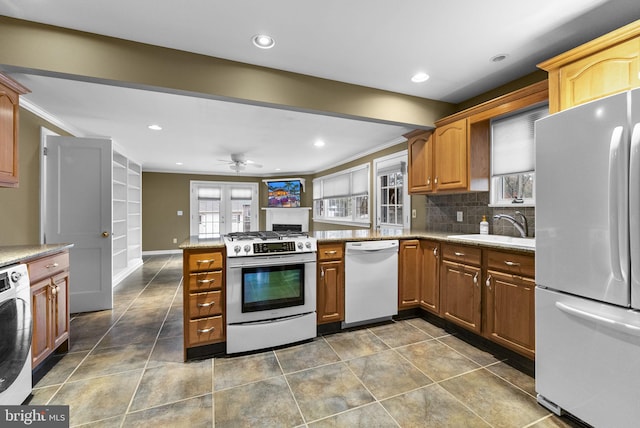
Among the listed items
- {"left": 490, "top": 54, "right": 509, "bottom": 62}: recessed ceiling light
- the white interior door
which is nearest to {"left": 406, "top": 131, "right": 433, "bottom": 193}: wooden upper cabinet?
{"left": 490, "top": 54, "right": 509, "bottom": 62}: recessed ceiling light

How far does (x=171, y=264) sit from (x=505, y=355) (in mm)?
6260

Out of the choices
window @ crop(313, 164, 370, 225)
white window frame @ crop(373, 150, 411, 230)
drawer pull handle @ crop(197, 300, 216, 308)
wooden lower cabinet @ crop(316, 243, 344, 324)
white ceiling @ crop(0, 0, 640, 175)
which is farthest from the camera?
window @ crop(313, 164, 370, 225)

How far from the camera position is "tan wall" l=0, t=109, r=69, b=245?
8.89 ft

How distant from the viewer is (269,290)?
2463 millimetres

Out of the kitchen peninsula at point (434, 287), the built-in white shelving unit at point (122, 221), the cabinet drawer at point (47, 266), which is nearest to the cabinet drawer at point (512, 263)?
the kitchen peninsula at point (434, 287)

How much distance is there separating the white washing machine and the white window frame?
3.99m

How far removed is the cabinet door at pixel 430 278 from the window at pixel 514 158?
2.68 ft

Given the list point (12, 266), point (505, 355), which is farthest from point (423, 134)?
point (12, 266)

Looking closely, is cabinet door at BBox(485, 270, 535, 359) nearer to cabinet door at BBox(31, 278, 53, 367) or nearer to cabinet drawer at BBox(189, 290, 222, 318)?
cabinet drawer at BBox(189, 290, 222, 318)

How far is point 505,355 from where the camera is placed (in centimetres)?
223

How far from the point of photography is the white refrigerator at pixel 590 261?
130 cm
